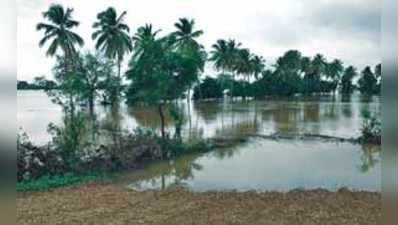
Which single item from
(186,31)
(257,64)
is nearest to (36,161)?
(186,31)

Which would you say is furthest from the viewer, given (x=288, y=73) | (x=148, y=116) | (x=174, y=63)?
(x=288, y=73)

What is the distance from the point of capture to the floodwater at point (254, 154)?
566 centimetres

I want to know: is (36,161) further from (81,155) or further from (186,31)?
(186,31)

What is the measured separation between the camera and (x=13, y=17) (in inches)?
25.8

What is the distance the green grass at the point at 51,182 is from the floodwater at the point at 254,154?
1.98 feet

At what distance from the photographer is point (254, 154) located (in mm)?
7961

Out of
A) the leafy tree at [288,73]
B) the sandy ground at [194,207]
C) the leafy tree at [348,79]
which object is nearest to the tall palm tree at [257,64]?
the leafy tree at [288,73]

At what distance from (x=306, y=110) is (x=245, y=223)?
10775 mm

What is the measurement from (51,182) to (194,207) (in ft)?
6.65

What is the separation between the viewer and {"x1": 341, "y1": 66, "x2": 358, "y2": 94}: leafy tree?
965cm

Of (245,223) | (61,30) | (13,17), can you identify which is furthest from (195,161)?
(61,30)

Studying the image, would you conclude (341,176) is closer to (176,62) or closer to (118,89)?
(176,62)

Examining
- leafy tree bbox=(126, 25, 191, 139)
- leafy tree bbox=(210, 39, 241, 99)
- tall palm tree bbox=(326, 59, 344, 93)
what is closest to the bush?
leafy tree bbox=(126, 25, 191, 139)

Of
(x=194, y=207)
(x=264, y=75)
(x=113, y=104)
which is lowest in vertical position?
(x=194, y=207)
